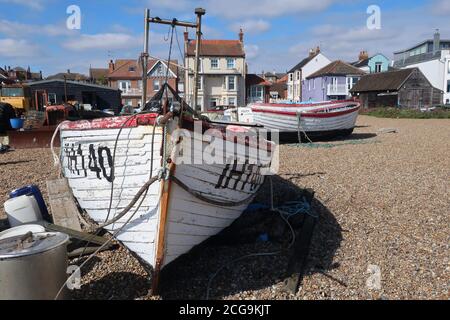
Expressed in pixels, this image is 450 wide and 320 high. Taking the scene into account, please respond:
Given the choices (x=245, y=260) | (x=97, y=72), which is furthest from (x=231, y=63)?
(x=245, y=260)

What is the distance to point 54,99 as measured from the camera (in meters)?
35.5

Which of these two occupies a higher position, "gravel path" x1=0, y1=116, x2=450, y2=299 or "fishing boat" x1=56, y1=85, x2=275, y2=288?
"fishing boat" x1=56, y1=85, x2=275, y2=288

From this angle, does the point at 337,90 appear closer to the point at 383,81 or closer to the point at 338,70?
the point at 338,70

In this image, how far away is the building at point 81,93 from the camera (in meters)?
35.8

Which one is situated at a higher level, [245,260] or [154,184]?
[154,184]

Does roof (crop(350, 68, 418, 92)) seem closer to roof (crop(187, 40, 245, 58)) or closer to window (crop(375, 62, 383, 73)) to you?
window (crop(375, 62, 383, 73))

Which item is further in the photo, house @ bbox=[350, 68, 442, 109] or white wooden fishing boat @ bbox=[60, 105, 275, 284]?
house @ bbox=[350, 68, 442, 109]

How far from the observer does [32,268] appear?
3.11m

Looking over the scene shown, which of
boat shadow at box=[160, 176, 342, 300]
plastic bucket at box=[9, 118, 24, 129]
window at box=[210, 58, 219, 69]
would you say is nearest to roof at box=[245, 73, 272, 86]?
window at box=[210, 58, 219, 69]

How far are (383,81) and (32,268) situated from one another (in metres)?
46.5

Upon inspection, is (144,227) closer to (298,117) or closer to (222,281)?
(222,281)

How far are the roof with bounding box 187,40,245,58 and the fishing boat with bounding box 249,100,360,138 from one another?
109 ft

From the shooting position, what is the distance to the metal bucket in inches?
120
